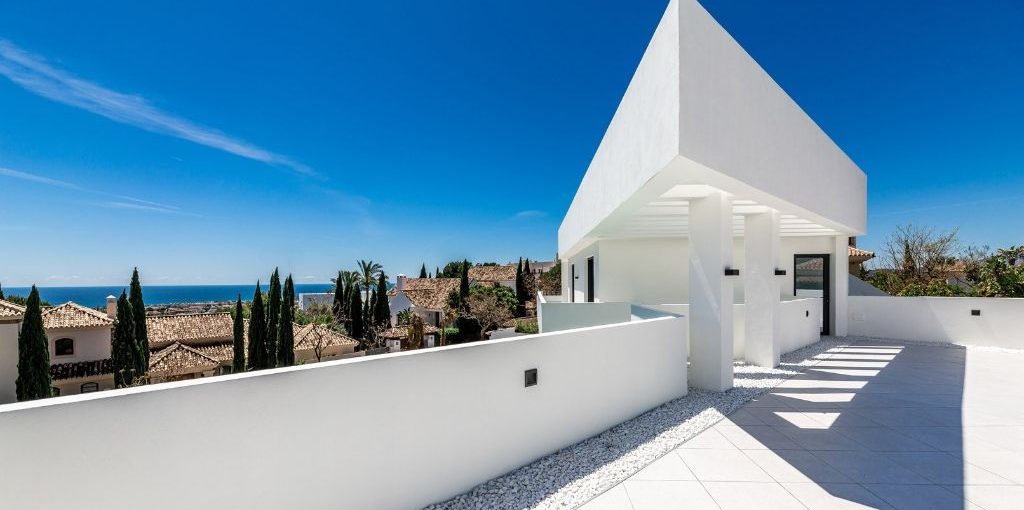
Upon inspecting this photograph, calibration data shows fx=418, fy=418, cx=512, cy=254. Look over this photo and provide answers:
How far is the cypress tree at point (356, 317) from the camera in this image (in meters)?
37.2

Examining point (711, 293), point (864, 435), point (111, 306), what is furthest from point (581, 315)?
point (111, 306)

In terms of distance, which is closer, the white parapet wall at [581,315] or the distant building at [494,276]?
the white parapet wall at [581,315]

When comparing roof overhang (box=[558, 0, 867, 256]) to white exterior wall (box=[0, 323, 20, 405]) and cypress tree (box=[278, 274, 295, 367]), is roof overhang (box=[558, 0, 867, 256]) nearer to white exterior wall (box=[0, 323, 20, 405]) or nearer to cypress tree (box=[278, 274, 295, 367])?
white exterior wall (box=[0, 323, 20, 405])

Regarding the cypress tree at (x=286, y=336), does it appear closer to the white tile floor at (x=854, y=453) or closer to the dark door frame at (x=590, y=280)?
the dark door frame at (x=590, y=280)

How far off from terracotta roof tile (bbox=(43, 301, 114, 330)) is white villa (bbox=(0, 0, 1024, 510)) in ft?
67.0

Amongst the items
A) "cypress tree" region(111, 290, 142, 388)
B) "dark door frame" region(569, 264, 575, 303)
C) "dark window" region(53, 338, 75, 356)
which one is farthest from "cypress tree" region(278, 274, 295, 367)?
"dark door frame" region(569, 264, 575, 303)

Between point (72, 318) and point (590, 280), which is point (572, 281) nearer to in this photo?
point (590, 280)

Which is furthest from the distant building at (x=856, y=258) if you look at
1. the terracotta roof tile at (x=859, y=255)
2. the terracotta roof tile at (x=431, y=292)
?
the terracotta roof tile at (x=431, y=292)

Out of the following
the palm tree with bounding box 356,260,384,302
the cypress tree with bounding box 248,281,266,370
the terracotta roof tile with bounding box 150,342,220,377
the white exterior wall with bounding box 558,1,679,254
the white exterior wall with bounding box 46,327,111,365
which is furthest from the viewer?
the palm tree with bounding box 356,260,384,302

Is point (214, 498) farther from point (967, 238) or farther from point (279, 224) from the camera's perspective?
point (279, 224)

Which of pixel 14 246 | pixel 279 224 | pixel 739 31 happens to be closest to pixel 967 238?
pixel 739 31

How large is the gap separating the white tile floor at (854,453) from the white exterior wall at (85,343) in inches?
1266

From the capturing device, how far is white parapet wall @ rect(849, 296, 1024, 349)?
10.9m

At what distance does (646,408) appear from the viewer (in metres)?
5.80
